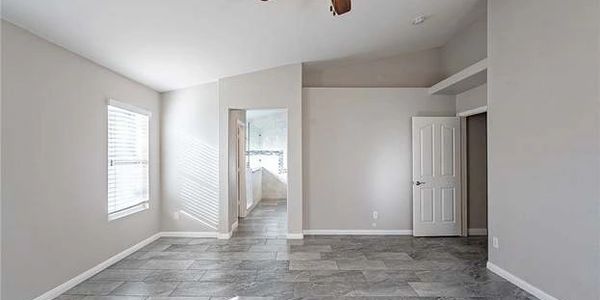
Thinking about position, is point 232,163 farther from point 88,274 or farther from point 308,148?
point 88,274

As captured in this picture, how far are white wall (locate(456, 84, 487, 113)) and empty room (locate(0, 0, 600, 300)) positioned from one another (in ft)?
0.10

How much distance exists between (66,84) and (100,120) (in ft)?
2.30

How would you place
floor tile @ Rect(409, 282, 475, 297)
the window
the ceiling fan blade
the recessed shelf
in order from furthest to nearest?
1. the window
2. the recessed shelf
3. floor tile @ Rect(409, 282, 475, 297)
4. the ceiling fan blade

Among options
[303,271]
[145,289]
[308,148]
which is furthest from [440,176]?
[145,289]

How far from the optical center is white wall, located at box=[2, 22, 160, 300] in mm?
2941

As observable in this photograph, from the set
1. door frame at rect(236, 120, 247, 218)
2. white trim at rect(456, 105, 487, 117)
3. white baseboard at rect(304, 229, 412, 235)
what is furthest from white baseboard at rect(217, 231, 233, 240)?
white trim at rect(456, 105, 487, 117)

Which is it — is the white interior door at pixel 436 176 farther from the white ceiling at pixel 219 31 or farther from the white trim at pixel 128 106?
the white trim at pixel 128 106

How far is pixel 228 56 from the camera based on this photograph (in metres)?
4.93

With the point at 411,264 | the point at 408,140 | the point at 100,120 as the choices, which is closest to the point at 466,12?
the point at 408,140

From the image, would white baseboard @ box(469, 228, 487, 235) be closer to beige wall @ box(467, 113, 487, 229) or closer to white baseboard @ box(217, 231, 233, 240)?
beige wall @ box(467, 113, 487, 229)

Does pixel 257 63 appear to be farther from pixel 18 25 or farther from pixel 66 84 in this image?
pixel 18 25

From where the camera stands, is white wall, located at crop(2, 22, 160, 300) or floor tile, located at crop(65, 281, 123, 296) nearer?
white wall, located at crop(2, 22, 160, 300)

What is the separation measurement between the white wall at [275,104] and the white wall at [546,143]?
2.76 m

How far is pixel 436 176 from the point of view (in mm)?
6047
